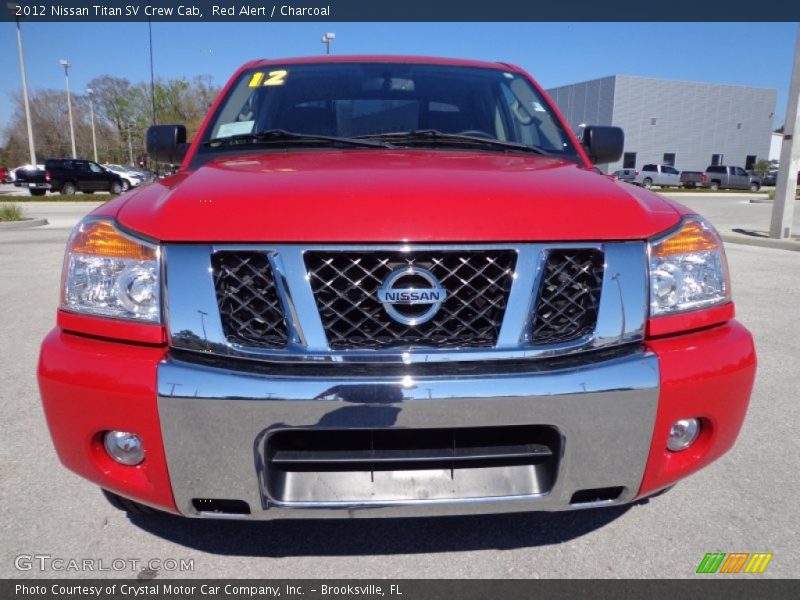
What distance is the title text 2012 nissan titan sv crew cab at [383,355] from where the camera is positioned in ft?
4.99

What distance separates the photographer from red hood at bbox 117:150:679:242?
1568 millimetres

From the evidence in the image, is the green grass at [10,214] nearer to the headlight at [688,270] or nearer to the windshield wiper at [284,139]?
the windshield wiper at [284,139]

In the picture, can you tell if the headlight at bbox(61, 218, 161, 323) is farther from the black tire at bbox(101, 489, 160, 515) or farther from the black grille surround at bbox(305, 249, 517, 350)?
the black tire at bbox(101, 489, 160, 515)

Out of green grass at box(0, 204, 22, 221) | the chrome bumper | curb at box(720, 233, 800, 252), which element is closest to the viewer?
the chrome bumper

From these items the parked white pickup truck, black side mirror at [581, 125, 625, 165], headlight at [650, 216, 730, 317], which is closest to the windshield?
black side mirror at [581, 125, 625, 165]

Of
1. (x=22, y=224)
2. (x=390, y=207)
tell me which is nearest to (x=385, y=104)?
(x=390, y=207)

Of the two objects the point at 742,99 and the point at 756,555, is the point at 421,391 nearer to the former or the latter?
the point at 756,555

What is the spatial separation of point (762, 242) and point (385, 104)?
995 centimetres

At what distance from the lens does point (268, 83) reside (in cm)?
307

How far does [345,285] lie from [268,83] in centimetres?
191

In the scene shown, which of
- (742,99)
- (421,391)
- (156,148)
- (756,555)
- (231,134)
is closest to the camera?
(421,391)

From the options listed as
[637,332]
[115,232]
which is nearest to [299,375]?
[115,232]
